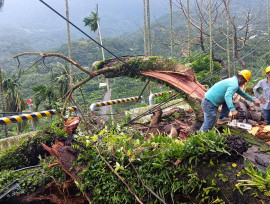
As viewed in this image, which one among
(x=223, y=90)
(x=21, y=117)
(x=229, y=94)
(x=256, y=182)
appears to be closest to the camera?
(x=256, y=182)

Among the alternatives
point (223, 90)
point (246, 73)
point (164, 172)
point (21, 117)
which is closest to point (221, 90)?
point (223, 90)

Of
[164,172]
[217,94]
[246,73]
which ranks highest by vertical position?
[246,73]

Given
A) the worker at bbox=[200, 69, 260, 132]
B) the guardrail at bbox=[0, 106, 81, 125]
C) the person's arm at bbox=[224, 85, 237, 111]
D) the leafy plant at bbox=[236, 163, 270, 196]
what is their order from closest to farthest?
1. the leafy plant at bbox=[236, 163, 270, 196]
2. the person's arm at bbox=[224, 85, 237, 111]
3. the worker at bbox=[200, 69, 260, 132]
4. the guardrail at bbox=[0, 106, 81, 125]

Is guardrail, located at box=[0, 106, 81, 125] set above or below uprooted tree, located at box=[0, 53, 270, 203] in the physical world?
above

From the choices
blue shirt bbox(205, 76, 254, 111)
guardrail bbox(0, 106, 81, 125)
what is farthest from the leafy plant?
guardrail bbox(0, 106, 81, 125)

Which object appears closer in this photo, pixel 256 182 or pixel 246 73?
pixel 256 182

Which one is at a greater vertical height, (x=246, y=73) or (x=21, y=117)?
(x=246, y=73)

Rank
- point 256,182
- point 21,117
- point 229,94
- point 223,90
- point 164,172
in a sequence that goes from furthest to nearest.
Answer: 1. point 21,117
2. point 223,90
3. point 229,94
4. point 164,172
5. point 256,182

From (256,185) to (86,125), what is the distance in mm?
3574

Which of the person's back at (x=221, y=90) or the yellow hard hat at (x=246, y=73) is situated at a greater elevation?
the yellow hard hat at (x=246, y=73)

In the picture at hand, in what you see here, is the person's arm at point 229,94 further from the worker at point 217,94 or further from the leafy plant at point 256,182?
the leafy plant at point 256,182

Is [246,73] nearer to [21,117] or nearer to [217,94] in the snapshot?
[217,94]

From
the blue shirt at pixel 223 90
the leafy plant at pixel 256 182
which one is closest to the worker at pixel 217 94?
the blue shirt at pixel 223 90

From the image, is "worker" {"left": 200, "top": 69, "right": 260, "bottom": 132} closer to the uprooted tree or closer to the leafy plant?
the uprooted tree
